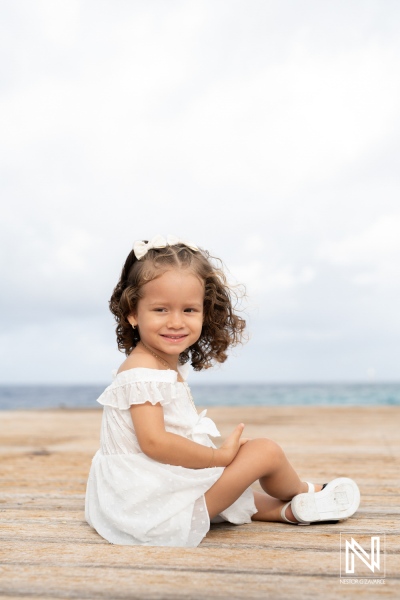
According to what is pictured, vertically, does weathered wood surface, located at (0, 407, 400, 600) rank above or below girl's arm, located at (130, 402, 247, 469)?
below

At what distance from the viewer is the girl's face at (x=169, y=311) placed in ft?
7.54

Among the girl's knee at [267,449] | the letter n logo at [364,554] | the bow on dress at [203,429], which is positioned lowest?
the letter n logo at [364,554]

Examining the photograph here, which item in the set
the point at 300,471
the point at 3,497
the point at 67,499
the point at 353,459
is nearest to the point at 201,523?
the point at 67,499

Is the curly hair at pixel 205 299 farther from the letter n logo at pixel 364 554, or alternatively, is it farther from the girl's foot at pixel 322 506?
the letter n logo at pixel 364 554

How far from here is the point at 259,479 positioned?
2.31 meters

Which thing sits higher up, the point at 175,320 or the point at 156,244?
the point at 156,244

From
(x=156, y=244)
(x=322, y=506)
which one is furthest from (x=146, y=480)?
(x=156, y=244)

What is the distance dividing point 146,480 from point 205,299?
2.78 ft

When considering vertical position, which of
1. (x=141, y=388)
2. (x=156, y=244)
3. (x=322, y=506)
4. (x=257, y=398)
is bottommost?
(x=322, y=506)

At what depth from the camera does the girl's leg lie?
221 centimetres

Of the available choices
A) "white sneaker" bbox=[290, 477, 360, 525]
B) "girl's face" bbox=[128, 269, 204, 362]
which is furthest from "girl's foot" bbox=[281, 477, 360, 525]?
"girl's face" bbox=[128, 269, 204, 362]

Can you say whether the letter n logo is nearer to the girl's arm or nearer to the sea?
the girl's arm

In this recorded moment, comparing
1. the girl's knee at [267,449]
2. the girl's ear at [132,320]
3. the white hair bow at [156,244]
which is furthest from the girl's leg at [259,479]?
the white hair bow at [156,244]

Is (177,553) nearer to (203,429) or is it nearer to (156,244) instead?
(203,429)
